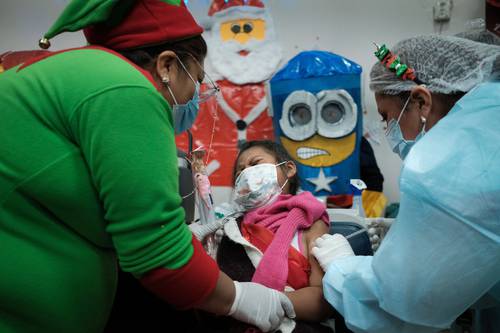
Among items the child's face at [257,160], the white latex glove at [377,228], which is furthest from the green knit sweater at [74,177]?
the white latex glove at [377,228]

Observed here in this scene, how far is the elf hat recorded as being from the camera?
0.87 m

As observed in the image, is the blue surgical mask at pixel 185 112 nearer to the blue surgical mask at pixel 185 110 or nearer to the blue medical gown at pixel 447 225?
the blue surgical mask at pixel 185 110

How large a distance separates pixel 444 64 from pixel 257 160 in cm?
82

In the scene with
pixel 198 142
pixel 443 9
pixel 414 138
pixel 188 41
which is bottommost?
pixel 198 142

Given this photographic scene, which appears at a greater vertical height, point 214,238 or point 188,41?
point 188,41

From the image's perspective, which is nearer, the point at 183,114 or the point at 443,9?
the point at 183,114

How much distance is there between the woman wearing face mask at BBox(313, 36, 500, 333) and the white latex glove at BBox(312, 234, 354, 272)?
104mm

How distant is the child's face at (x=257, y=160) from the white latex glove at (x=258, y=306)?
727 millimetres

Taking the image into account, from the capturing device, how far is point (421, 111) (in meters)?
1.31

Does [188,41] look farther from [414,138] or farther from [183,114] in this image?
[414,138]

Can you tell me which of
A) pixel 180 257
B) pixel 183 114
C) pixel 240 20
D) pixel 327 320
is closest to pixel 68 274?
pixel 180 257

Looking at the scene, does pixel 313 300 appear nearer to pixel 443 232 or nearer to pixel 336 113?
pixel 443 232

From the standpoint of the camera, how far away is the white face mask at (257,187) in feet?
5.45

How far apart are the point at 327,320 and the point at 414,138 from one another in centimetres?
65
